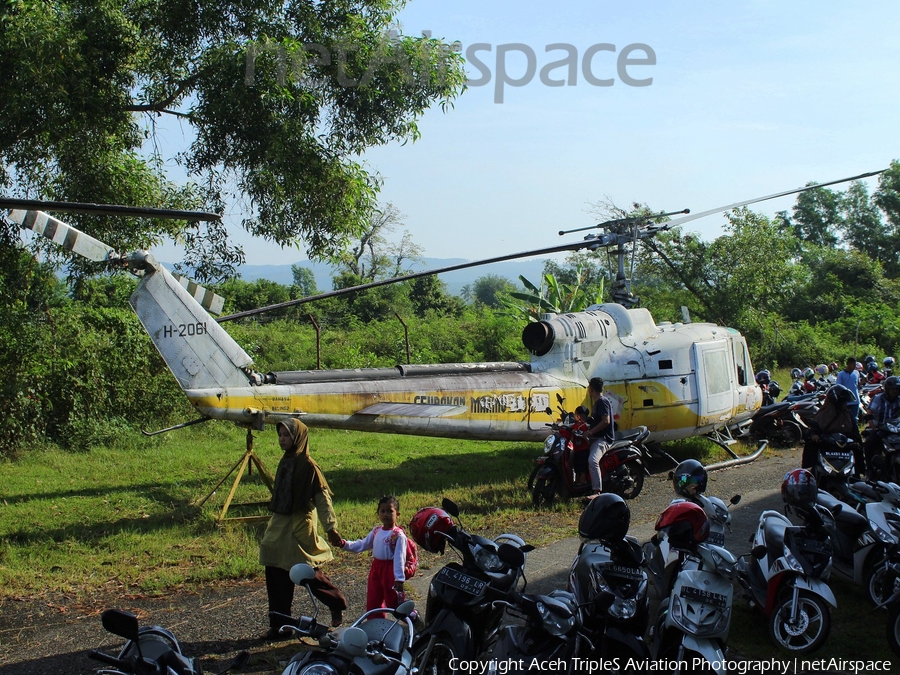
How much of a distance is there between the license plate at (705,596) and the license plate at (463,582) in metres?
1.29

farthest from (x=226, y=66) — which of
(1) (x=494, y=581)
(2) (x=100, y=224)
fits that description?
(1) (x=494, y=581)

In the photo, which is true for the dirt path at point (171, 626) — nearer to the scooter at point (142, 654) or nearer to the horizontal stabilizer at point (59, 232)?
the scooter at point (142, 654)

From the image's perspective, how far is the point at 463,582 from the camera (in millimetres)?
4047

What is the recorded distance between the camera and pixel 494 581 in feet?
13.3

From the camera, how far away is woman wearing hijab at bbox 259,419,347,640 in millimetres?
5234

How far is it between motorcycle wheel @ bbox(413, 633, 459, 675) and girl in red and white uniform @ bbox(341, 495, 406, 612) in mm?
858

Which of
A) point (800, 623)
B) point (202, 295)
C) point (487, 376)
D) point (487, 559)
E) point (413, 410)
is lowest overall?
point (800, 623)

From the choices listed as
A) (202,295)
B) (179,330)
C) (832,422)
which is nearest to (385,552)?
(179,330)

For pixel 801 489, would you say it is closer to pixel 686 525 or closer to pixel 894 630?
pixel 894 630

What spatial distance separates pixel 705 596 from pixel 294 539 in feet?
9.07

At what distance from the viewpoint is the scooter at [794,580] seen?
4.97 meters

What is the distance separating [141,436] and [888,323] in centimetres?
2422

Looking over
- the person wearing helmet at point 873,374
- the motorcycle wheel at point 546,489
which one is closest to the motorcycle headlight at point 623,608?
the motorcycle wheel at point 546,489

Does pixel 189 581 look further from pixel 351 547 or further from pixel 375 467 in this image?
pixel 375 467
